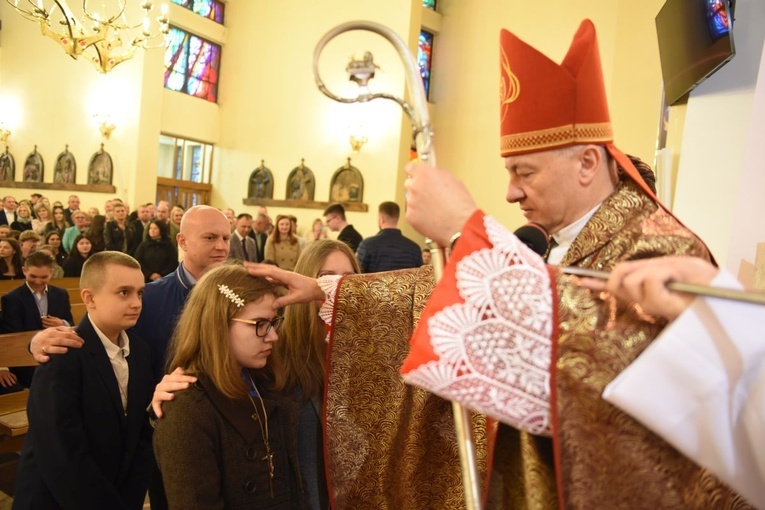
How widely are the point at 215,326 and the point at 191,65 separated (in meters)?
14.4

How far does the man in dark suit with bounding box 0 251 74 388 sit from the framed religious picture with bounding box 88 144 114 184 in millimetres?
10196

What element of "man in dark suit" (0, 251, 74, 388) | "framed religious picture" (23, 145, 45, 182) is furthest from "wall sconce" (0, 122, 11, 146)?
"man in dark suit" (0, 251, 74, 388)

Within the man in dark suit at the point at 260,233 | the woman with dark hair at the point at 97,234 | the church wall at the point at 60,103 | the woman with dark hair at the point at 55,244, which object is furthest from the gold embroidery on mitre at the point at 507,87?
the church wall at the point at 60,103

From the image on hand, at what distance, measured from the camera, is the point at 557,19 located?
1345 cm

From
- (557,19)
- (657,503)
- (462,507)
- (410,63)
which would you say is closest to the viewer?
(657,503)

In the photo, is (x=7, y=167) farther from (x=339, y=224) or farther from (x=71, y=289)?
(x=71, y=289)

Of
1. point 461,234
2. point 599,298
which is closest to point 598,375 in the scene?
point 599,298

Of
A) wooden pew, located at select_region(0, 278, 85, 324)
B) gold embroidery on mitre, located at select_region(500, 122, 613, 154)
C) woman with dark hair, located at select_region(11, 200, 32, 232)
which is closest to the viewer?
gold embroidery on mitre, located at select_region(500, 122, 613, 154)

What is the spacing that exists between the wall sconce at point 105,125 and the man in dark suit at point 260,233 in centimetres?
442

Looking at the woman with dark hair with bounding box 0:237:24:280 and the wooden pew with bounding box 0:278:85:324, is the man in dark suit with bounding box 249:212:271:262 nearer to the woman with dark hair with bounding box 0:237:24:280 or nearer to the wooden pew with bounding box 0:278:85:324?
the wooden pew with bounding box 0:278:85:324

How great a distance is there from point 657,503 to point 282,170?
47.8ft

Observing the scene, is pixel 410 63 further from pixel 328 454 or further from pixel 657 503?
pixel 328 454

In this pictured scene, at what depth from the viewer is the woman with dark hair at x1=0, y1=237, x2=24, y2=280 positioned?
649 cm

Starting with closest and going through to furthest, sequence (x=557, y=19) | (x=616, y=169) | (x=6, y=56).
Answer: (x=616, y=169), (x=557, y=19), (x=6, y=56)
